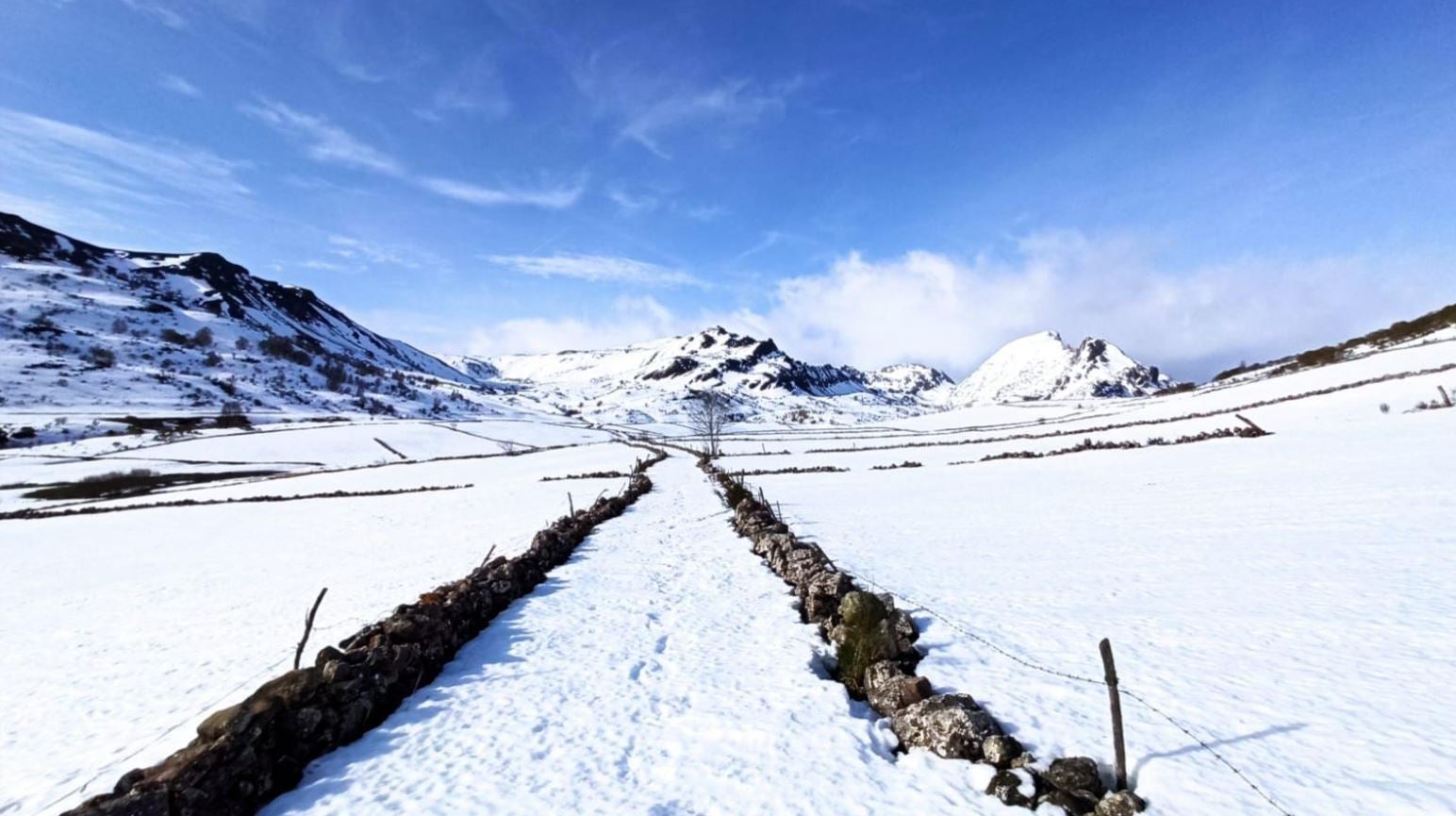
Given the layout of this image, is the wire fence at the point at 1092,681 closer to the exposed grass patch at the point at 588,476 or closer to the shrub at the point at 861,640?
the shrub at the point at 861,640

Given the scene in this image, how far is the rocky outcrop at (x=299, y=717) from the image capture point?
5.82 metres

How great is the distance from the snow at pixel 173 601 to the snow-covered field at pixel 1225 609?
11541 millimetres

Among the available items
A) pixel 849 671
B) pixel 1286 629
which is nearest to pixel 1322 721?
pixel 1286 629

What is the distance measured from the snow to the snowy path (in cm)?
329

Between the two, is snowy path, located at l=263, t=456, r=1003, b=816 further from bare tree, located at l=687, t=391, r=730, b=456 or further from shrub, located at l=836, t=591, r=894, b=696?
bare tree, located at l=687, t=391, r=730, b=456

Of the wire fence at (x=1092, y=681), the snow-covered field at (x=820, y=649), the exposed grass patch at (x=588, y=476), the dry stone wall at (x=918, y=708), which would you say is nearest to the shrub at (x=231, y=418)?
the exposed grass patch at (x=588, y=476)

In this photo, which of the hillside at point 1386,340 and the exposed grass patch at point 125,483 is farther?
the hillside at point 1386,340

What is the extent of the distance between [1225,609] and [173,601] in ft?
79.1

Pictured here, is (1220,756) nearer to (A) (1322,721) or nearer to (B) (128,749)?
(A) (1322,721)

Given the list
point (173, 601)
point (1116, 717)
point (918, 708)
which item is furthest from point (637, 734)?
point (173, 601)

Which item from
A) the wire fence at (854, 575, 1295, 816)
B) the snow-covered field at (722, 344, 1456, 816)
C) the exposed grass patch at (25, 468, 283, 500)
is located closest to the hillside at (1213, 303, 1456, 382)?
the snow-covered field at (722, 344, 1456, 816)

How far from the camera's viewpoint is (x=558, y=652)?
423 inches

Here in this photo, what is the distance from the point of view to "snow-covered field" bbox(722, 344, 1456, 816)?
5738 millimetres

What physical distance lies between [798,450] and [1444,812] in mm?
75020
